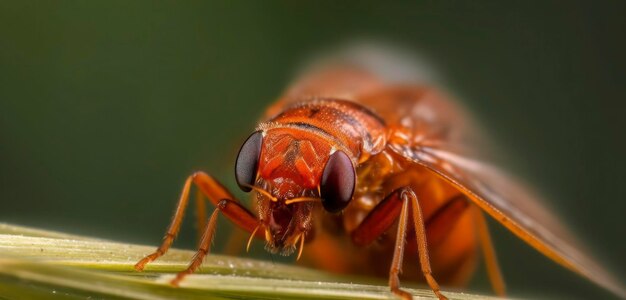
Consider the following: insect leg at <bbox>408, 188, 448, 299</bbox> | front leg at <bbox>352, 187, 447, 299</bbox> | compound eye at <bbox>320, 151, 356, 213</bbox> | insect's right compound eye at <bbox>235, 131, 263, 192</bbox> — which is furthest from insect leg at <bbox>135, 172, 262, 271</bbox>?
insect leg at <bbox>408, 188, 448, 299</bbox>

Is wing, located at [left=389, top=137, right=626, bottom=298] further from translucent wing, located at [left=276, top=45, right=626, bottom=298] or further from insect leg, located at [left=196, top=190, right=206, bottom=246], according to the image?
insect leg, located at [left=196, top=190, right=206, bottom=246]

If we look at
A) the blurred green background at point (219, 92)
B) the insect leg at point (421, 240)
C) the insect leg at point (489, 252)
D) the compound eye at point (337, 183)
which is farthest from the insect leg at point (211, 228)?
the blurred green background at point (219, 92)

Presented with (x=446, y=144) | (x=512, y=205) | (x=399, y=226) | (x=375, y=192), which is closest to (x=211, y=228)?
(x=399, y=226)

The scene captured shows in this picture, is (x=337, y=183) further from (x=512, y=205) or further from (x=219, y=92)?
(x=219, y=92)

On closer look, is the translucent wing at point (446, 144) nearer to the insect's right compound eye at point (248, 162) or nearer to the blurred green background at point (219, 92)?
the blurred green background at point (219, 92)

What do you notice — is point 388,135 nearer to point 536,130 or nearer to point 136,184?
point 136,184

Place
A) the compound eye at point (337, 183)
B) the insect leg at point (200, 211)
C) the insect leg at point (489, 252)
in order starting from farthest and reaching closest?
the insect leg at point (489, 252) < the insect leg at point (200, 211) < the compound eye at point (337, 183)
